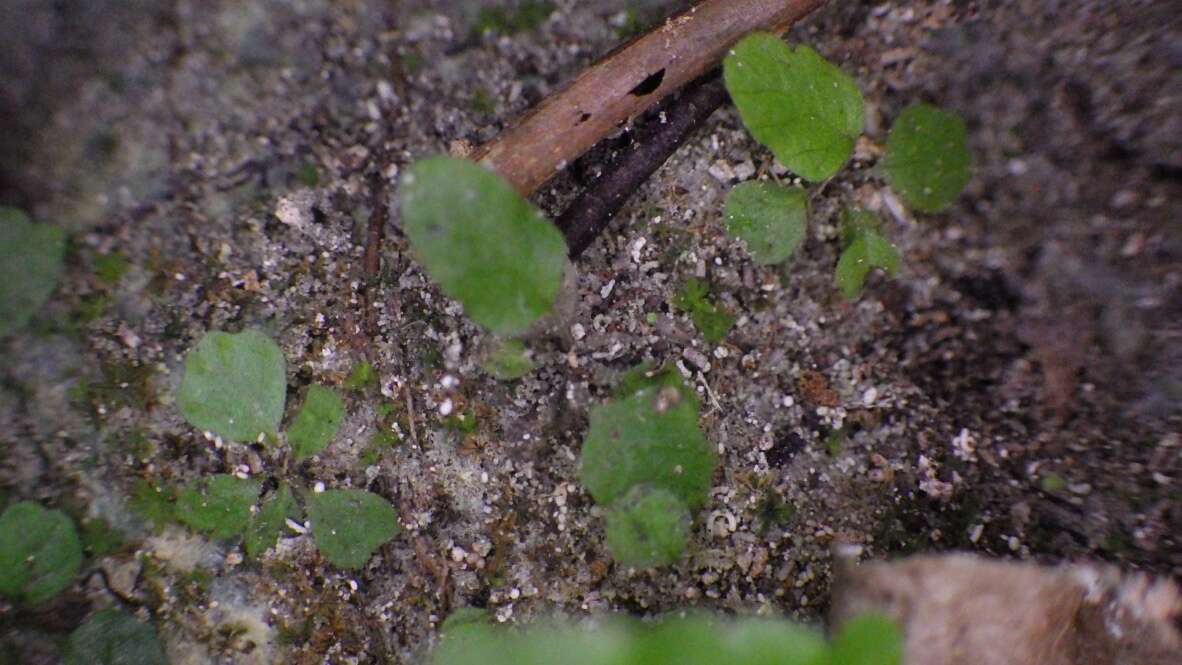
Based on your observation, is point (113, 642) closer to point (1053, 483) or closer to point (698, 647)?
point (698, 647)

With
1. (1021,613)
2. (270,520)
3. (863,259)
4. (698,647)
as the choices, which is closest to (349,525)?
(270,520)

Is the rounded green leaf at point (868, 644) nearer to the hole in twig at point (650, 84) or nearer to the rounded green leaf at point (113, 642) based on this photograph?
the hole in twig at point (650, 84)

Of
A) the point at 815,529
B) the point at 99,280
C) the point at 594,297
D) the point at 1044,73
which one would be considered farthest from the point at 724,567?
the point at 99,280

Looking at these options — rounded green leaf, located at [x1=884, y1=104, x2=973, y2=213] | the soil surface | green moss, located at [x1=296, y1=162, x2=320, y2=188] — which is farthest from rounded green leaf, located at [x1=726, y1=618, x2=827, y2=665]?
green moss, located at [x1=296, y1=162, x2=320, y2=188]

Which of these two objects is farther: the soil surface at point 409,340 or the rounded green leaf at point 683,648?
the soil surface at point 409,340

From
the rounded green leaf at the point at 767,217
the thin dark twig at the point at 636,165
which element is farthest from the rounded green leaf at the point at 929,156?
the thin dark twig at the point at 636,165

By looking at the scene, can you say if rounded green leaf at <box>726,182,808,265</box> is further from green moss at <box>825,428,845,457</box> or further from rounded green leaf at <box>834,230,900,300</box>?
green moss at <box>825,428,845,457</box>

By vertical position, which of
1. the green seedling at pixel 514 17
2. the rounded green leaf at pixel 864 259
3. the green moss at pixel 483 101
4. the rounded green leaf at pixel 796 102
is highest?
the green seedling at pixel 514 17
